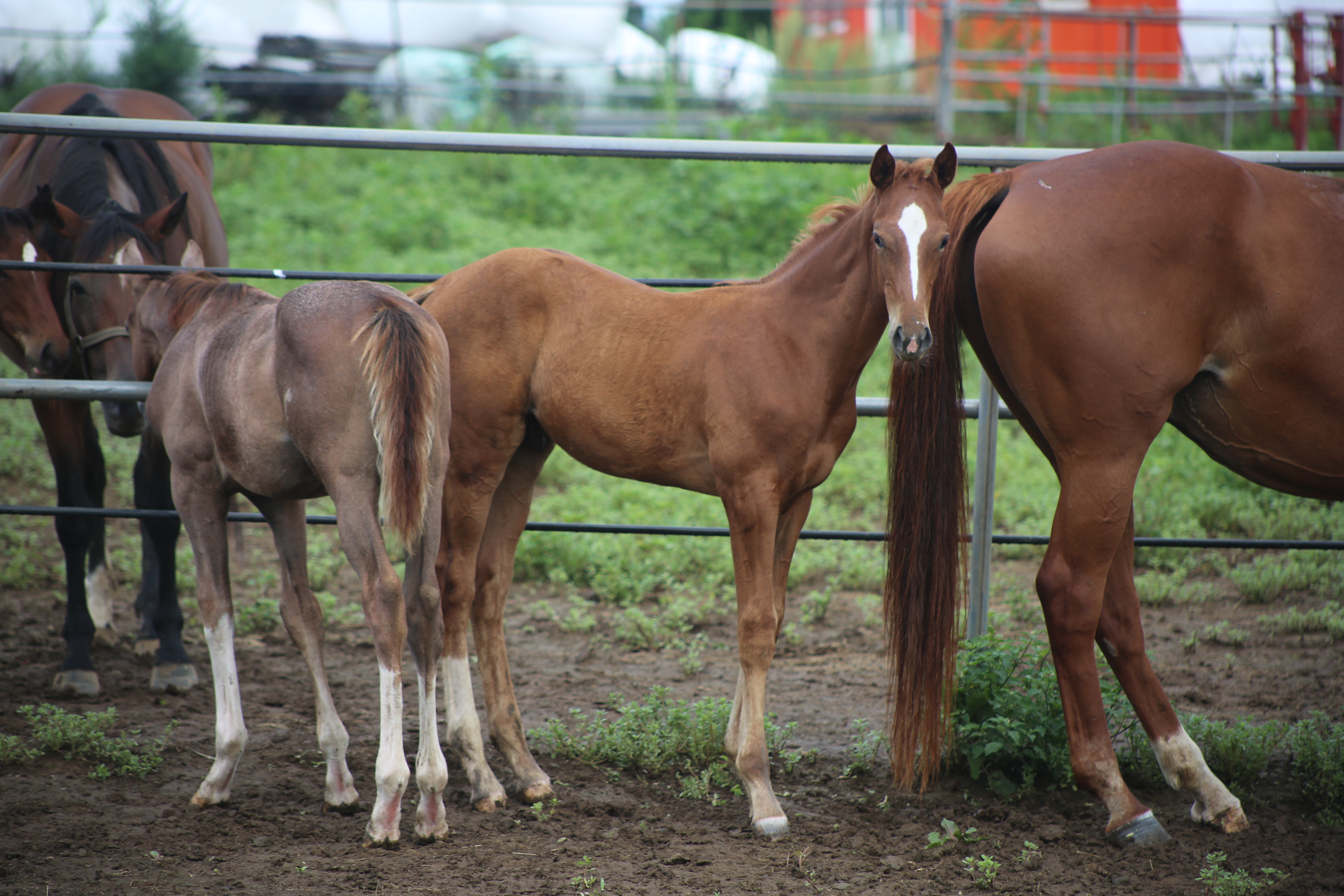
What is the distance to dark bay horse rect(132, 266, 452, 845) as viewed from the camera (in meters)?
2.64

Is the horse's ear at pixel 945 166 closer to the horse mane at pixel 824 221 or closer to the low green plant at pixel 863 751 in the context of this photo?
the horse mane at pixel 824 221

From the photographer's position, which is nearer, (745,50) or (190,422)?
(190,422)

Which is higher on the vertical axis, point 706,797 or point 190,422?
point 190,422

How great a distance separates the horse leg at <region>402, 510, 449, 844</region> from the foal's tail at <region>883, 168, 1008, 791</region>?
4.21 ft

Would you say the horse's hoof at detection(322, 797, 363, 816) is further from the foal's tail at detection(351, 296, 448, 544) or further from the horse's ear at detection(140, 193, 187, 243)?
the horse's ear at detection(140, 193, 187, 243)

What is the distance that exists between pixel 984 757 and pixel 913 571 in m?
0.64

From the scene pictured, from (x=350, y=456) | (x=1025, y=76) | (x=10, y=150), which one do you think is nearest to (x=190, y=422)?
(x=350, y=456)

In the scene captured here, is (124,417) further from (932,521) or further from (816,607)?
(816,607)

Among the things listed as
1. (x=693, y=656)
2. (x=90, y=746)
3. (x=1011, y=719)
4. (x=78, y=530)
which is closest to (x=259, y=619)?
(x=78, y=530)

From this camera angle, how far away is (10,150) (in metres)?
5.24

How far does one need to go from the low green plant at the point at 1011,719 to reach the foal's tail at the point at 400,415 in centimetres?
171

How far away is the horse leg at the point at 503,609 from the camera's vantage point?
3.11 meters

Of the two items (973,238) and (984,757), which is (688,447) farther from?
(984,757)

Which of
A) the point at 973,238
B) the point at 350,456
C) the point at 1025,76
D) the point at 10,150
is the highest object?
the point at 1025,76
